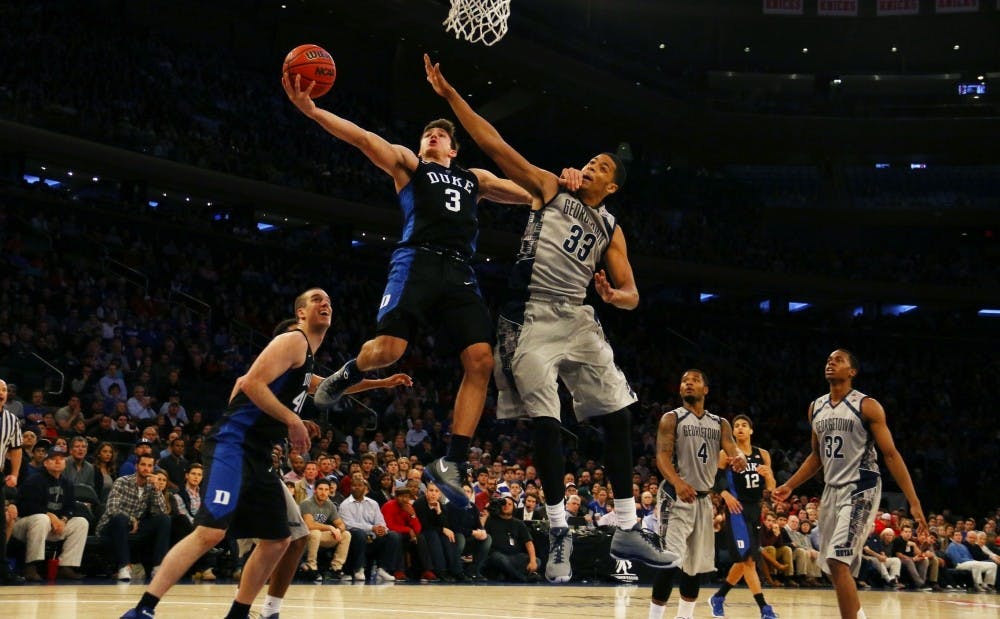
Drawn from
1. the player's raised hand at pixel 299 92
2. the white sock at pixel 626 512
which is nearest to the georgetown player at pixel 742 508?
the white sock at pixel 626 512

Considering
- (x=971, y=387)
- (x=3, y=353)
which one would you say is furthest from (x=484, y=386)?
(x=971, y=387)

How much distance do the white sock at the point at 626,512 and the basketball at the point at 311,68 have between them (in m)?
3.14

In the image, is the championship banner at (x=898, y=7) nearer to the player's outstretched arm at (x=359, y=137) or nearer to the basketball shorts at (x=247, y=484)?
the player's outstretched arm at (x=359, y=137)

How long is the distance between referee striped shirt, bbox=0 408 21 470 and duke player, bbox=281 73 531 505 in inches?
194

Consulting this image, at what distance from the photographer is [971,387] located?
35906 millimetres

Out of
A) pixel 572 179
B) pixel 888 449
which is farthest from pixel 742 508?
pixel 572 179

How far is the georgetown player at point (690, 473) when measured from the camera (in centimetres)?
1046

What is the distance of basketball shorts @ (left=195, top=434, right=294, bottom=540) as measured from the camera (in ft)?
23.9

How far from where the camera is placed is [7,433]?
10.9 m

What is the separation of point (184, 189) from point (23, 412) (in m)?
11.4

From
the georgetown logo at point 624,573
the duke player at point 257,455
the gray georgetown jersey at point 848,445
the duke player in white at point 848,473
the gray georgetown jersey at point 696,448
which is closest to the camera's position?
the duke player at point 257,455

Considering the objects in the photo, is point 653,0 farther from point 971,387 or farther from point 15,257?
point 15,257

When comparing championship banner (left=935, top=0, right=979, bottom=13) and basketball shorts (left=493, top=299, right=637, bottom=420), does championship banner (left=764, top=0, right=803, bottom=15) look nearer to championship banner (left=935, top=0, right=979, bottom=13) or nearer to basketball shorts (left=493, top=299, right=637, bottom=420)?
championship banner (left=935, top=0, right=979, bottom=13)

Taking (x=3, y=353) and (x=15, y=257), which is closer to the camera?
(x=3, y=353)
